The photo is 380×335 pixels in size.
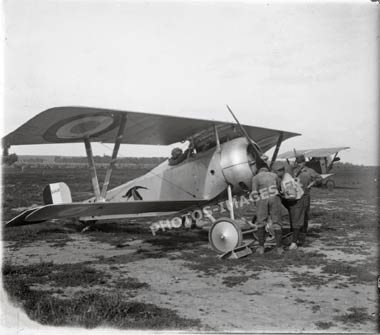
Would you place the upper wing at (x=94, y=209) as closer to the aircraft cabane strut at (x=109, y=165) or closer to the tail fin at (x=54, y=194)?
the aircraft cabane strut at (x=109, y=165)

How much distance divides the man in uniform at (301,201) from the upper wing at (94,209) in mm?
1818

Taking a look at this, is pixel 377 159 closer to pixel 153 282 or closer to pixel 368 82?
pixel 368 82

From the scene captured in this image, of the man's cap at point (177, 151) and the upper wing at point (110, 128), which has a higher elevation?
the upper wing at point (110, 128)

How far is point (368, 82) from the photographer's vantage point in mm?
4828

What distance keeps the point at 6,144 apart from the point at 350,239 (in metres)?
7.42

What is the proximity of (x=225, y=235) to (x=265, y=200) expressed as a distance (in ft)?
3.29

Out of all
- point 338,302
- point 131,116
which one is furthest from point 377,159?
point 131,116

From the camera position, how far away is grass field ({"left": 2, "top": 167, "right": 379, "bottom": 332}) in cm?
396

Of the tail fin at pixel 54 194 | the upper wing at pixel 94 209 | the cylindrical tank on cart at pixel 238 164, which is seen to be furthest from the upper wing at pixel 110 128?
the tail fin at pixel 54 194

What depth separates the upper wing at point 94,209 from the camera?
18.2ft

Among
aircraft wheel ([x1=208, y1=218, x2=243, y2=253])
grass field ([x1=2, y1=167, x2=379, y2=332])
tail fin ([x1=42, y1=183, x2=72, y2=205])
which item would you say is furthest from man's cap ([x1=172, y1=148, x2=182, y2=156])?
tail fin ([x1=42, y1=183, x2=72, y2=205])

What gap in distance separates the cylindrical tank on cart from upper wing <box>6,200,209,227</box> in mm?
853

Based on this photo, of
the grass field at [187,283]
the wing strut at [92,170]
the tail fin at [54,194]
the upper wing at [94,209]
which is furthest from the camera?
the tail fin at [54,194]

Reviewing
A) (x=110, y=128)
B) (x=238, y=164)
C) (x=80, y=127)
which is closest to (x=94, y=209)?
(x=80, y=127)
